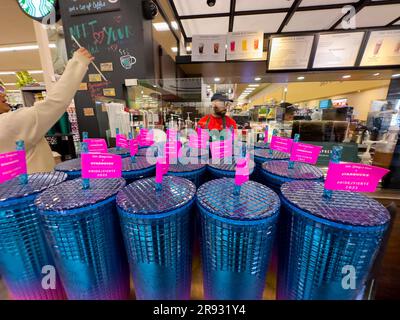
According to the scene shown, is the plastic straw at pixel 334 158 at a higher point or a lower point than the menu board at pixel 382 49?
lower

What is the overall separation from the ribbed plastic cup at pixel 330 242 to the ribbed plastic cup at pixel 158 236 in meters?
0.39

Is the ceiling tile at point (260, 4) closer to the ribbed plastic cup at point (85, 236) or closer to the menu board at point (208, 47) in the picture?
the menu board at point (208, 47)

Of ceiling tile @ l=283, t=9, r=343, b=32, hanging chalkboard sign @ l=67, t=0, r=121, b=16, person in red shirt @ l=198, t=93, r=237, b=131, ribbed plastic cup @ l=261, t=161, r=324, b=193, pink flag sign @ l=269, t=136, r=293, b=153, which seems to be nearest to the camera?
ribbed plastic cup @ l=261, t=161, r=324, b=193

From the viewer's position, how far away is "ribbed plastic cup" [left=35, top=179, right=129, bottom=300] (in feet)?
2.05

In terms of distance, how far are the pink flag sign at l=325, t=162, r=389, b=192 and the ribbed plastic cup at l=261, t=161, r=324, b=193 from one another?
217 millimetres

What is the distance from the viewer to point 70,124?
2924mm

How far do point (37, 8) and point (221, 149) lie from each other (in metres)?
2.63

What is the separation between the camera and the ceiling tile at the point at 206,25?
383 centimetres

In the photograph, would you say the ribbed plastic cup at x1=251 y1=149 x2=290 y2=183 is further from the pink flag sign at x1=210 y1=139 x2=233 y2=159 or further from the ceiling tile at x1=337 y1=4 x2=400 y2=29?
the ceiling tile at x1=337 y1=4 x2=400 y2=29

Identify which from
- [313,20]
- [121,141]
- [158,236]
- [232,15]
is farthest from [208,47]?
[158,236]

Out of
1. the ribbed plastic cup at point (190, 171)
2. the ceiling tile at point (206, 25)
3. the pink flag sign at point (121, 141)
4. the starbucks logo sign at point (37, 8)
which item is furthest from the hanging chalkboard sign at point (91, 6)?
the ribbed plastic cup at point (190, 171)

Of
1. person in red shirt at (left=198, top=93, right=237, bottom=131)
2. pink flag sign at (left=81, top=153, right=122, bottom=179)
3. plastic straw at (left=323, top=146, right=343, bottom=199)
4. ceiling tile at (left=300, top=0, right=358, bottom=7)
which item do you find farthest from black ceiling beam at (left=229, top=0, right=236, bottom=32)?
pink flag sign at (left=81, top=153, right=122, bottom=179)

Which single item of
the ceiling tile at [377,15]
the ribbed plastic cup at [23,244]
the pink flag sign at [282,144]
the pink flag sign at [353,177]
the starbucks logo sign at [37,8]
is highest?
the ceiling tile at [377,15]

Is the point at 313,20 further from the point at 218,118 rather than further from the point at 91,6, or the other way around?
the point at 91,6
